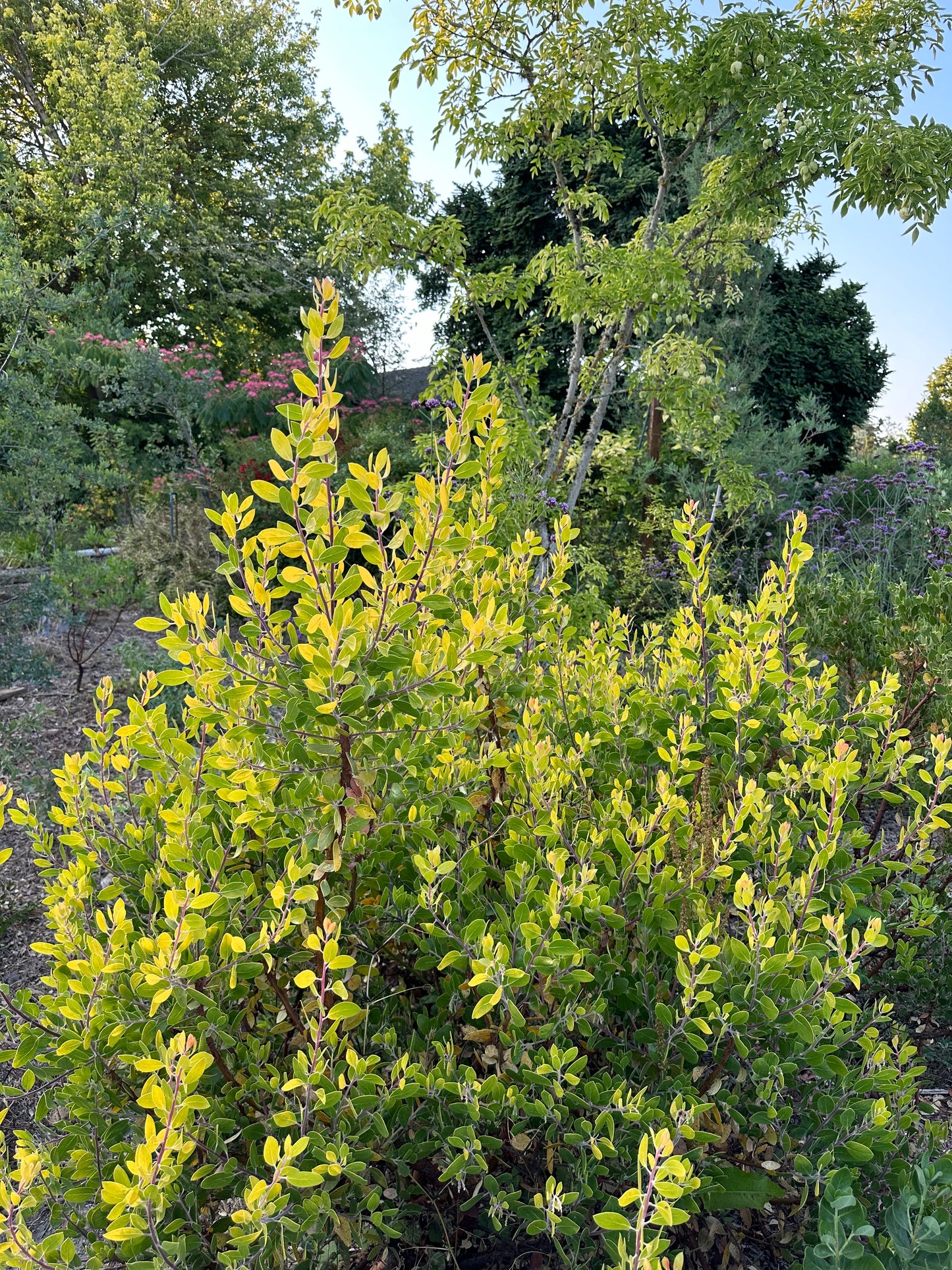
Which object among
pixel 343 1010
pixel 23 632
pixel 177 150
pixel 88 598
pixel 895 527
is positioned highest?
pixel 177 150

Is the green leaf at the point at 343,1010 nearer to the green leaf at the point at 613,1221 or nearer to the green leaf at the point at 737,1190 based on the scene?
the green leaf at the point at 613,1221

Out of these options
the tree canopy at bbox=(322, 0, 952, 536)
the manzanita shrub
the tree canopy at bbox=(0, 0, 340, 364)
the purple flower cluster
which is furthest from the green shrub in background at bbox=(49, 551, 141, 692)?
the tree canopy at bbox=(0, 0, 340, 364)

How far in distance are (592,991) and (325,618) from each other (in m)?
0.91

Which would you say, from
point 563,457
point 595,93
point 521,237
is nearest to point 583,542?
point 563,457

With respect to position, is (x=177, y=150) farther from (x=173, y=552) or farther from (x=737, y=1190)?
(x=737, y=1190)

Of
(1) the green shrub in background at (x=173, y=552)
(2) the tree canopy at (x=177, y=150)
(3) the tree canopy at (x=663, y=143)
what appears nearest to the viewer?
(3) the tree canopy at (x=663, y=143)

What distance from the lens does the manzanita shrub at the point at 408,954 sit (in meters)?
1.08

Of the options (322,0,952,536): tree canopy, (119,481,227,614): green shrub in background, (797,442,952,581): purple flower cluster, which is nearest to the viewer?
(322,0,952,536): tree canopy

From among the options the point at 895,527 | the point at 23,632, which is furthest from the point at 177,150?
the point at 895,527

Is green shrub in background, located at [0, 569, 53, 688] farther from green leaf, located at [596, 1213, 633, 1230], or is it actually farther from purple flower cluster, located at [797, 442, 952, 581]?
purple flower cluster, located at [797, 442, 952, 581]

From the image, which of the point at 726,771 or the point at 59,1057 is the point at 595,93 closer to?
the point at 726,771

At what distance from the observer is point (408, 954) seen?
61.7 inches

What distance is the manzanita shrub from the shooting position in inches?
42.4

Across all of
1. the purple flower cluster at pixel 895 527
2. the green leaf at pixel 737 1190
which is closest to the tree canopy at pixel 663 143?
the purple flower cluster at pixel 895 527
